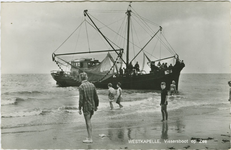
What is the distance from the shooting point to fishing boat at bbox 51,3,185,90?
46.5 feet

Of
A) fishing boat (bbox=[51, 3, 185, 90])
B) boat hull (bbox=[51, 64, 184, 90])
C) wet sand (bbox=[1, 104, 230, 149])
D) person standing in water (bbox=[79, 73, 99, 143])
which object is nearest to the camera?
person standing in water (bbox=[79, 73, 99, 143])

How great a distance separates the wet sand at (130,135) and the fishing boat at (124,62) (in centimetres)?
485

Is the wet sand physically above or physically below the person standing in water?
below

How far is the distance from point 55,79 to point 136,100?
12.9 m

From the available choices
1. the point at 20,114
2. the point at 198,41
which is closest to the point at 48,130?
the point at 20,114

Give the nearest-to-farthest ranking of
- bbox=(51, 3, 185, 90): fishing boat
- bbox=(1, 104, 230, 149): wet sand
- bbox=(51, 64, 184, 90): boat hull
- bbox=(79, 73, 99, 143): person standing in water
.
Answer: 1. bbox=(79, 73, 99, 143): person standing in water
2. bbox=(1, 104, 230, 149): wet sand
3. bbox=(51, 3, 185, 90): fishing boat
4. bbox=(51, 64, 184, 90): boat hull

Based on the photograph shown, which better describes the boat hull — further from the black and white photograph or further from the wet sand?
the wet sand

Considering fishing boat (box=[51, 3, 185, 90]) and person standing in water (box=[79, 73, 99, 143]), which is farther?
fishing boat (box=[51, 3, 185, 90])

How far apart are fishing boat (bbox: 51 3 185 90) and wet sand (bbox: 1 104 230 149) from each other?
15.9 feet

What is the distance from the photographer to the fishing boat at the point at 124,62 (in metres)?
14.2

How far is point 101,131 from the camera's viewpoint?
8.69 meters

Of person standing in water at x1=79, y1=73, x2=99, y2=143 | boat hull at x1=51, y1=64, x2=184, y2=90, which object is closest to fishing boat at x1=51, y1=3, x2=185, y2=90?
boat hull at x1=51, y1=64, x2=184, y2=90

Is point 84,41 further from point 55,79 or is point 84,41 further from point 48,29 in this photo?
point 55,79

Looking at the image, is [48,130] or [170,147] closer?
[170,147]
